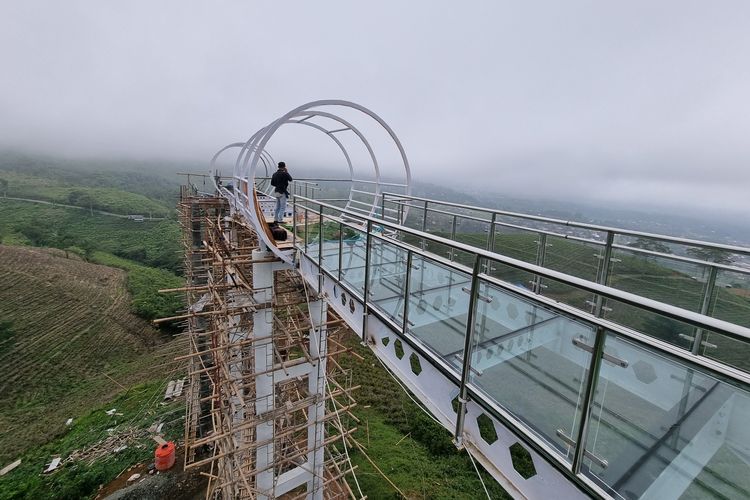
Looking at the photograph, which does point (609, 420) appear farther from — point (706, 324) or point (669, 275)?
point (669, 275)

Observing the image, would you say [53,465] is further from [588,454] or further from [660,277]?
[660,277]

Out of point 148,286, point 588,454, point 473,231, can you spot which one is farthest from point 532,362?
point 148,286

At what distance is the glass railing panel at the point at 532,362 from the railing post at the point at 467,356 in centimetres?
4

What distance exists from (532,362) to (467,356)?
49 cm

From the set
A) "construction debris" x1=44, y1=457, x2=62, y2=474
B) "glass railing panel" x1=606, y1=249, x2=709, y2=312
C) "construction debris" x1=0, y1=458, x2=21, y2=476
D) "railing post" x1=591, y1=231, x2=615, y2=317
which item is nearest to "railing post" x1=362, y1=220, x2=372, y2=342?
"railing post" x1=591, y1=231, x2=615, y2=317

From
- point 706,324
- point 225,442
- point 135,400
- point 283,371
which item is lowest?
point 135,400

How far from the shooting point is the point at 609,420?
1.97 m

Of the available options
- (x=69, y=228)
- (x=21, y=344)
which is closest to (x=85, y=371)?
(x=21, y=344)

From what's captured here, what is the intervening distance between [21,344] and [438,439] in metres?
28.2

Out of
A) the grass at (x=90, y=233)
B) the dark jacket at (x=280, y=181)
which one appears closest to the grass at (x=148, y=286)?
the grass at (x=90, y=233)

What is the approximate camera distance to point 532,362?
244cm

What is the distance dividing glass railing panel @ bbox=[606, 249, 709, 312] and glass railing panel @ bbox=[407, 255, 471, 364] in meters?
2.92

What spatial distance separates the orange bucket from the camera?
10930 millimetres

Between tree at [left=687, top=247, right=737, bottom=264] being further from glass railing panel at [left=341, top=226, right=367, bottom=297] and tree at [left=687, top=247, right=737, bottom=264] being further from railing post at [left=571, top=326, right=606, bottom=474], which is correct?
glass railing panel at [left=341, top=226, right=367, bottom=297]
